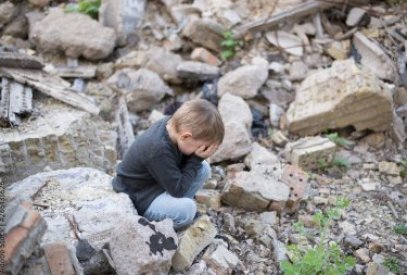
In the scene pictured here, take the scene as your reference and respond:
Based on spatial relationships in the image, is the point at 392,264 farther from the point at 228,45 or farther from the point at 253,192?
the point at 228,45

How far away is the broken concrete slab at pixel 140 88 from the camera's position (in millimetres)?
5469

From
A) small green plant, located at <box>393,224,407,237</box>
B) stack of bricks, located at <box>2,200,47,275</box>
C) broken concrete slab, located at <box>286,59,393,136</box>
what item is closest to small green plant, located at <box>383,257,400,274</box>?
small green plant, located at <box>393,224,407,237</box>

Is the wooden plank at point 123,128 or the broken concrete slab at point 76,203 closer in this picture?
the broken concrete slab at point 76,203

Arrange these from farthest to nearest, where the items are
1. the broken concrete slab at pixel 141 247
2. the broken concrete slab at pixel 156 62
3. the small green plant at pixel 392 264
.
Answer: the broken concrete slab at pixel 156 62, the small green plant at pixel 392 264, the broken concrete slab at pixel 141 247

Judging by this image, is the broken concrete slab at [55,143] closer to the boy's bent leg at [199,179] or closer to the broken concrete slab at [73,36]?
the boy's bent leg at [199,179]

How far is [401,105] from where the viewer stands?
5.22 meters

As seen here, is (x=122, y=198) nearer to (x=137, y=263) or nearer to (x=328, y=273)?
(x=137, y=263)

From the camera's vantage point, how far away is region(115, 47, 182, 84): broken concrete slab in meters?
5.83

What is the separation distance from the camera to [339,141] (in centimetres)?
489

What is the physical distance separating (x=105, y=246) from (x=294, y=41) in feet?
13.4

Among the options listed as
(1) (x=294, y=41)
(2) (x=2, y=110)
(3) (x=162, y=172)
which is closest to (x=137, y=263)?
(3) (x=162, y=172)

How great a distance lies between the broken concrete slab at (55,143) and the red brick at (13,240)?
1507 millimetres

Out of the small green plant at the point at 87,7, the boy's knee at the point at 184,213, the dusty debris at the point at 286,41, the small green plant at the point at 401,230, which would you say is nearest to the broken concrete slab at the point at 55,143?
the boy's knee at the point at 184,213

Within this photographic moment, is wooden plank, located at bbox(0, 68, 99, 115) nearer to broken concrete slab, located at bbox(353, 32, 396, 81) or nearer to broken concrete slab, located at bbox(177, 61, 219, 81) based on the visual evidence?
broken concrete slab, located at bbox(177, 61, 219, 81)
